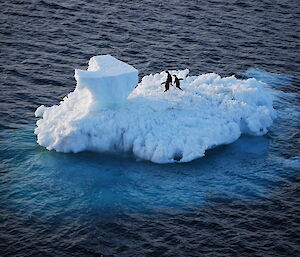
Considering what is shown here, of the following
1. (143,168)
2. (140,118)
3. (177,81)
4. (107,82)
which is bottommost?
(143,168)

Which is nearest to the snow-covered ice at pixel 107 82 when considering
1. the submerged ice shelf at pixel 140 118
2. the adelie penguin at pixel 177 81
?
the submerged ice shelf at pixel 140 118

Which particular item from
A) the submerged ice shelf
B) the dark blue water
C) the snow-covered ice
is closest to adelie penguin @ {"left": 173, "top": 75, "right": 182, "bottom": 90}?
the submerged ice shelf

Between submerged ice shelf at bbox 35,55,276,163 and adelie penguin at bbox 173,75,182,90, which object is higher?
adelie penguin at bbox 173,75,182,90

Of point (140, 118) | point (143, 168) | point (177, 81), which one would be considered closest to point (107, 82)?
point (140, 118)

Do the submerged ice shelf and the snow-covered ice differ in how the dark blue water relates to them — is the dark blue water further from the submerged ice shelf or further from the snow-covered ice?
the snow-covered ice

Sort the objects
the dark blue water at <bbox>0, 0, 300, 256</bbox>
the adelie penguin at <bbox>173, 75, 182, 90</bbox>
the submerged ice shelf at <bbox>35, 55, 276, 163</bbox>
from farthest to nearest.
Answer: the adelie penguin at <bbox>173, 75, 182, 90</bbox>, the submerged ice shelf at <bbox>35, 55, 276, 163</bbox>, the dark blue water at <bbox>0, 0, 300, 256</bbox>

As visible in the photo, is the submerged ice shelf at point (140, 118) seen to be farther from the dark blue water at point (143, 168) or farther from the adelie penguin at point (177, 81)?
the dark blue water at point (143, 168)

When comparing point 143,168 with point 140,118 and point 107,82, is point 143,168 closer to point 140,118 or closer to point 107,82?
point 140,118
